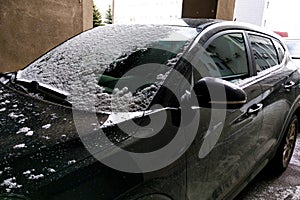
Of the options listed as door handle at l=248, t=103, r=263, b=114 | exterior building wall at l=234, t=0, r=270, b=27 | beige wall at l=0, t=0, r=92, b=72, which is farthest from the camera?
exterior building wall at l=234, t=0, r=270, b=27

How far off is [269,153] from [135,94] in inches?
65.6

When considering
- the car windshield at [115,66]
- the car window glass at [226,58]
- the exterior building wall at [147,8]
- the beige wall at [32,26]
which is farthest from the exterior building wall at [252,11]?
the car windshield at [115,66]

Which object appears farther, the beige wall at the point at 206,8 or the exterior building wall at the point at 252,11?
the exterior building wall at the point at 252,11

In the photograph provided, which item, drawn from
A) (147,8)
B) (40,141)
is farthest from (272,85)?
(147,8)

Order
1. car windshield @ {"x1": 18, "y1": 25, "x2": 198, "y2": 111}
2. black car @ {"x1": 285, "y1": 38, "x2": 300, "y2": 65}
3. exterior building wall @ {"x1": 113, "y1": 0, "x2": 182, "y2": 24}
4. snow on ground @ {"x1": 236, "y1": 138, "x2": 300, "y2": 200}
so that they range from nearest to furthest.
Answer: car windshield @ {"x1": 18, "y1": 25, "x2": 198, "y2": 111} < snow on ground @ {"x1": 236, "y1": 138, "x2": 300, "y2": 200} < black car @ {"x1": 285, "y1": 38, "x2": 300, "y2": 65} < exterior building wall @ {"x1": 113, "y1": 0, "x2": 182, "y2": 24}

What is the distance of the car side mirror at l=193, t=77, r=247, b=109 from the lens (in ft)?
5.10

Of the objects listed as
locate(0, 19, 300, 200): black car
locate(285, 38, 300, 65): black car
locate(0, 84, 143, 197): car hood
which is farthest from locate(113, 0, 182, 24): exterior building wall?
locate(0, 84, 143, 197): car hood

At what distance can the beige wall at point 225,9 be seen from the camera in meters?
7.20

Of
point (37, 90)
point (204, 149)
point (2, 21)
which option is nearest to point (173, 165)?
point (204, 149)

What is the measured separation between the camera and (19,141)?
1.15 meters

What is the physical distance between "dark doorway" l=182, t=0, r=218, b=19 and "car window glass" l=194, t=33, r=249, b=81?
17.1 ft

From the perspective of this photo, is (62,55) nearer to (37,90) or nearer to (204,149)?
(37,90)

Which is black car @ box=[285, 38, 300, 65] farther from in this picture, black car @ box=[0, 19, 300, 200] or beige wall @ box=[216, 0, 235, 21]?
black car @ box=[0, 19, 300, 200]

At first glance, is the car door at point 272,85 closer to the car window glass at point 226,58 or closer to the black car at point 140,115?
the black car at point 140,115
